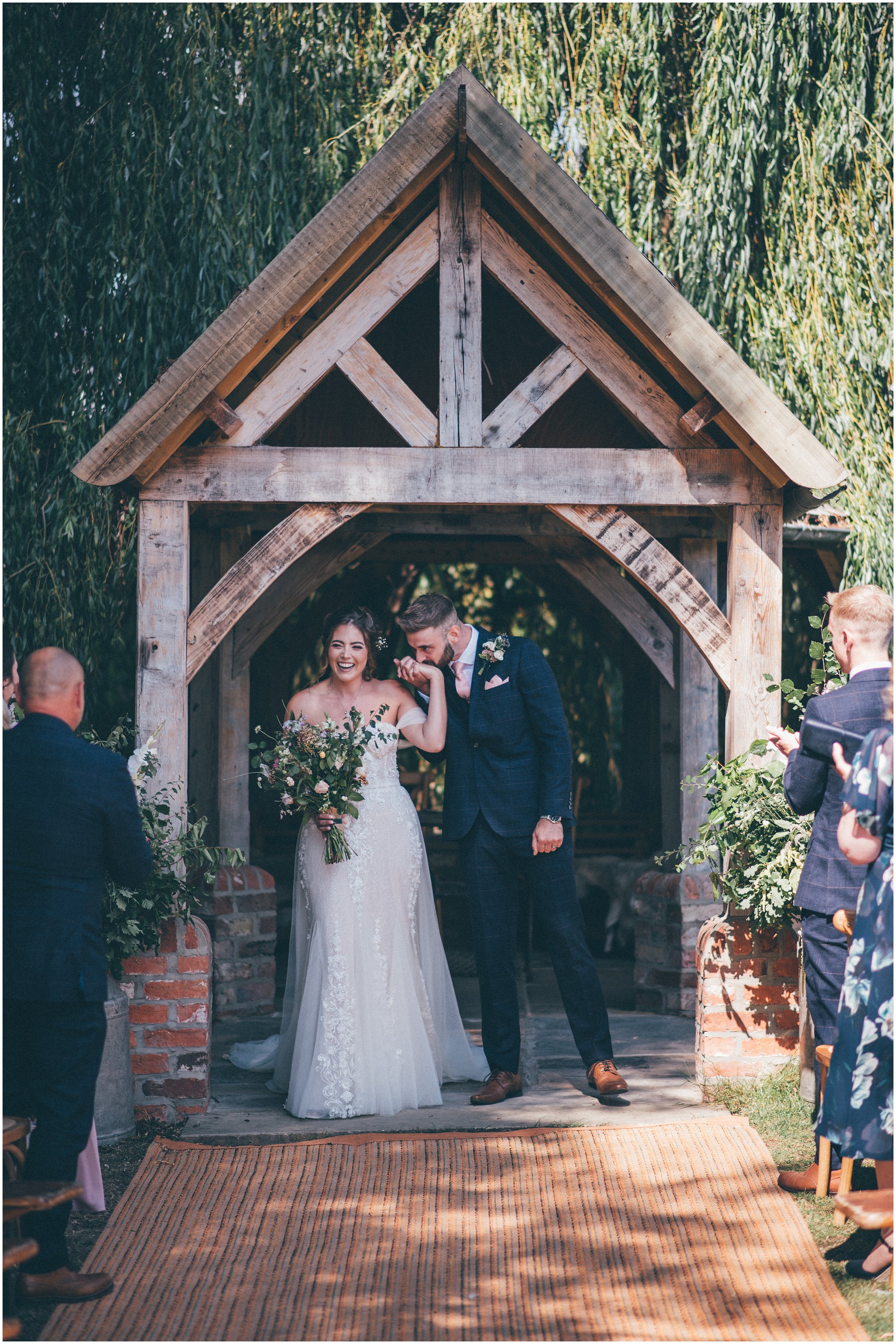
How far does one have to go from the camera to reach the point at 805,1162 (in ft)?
13.1

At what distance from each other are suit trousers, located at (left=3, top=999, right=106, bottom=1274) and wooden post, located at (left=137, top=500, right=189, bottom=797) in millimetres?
1563

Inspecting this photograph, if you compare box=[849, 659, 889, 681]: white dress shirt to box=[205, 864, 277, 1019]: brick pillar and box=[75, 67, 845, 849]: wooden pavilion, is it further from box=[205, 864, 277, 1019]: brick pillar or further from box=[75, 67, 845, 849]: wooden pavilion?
box=[205, 864, 277, 1019]: brick pillar

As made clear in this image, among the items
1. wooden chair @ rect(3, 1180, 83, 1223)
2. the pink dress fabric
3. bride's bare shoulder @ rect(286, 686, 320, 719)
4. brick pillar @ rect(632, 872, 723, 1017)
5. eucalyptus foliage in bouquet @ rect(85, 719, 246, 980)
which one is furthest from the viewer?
brick pillar @ rect(632, 872, 723, 1017)

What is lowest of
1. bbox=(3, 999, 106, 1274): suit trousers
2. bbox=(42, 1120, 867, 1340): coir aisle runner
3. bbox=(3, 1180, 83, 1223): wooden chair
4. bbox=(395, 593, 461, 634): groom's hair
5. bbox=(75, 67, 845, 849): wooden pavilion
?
bbox=(42, 1120, 867, 1340): coir aisle runner

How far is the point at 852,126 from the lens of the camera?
680cm

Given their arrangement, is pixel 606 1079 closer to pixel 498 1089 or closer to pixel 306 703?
pixel 498 1089

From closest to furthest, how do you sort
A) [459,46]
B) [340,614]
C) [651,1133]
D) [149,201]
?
[651,1133], [340,614], [149,201], [459,46]

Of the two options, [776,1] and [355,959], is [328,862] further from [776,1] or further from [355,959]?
[776,1]

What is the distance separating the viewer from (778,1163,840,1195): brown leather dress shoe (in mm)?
3719

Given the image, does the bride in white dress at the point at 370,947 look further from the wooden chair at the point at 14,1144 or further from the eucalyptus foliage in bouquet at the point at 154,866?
the wooden chair at the point at 14,1144

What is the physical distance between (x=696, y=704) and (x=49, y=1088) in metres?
4.26

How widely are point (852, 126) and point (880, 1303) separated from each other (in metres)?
6.23

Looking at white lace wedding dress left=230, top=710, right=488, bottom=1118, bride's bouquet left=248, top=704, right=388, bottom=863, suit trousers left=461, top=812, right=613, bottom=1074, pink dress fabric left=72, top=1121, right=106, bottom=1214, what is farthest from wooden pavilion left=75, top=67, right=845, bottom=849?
pink dress fabric left=72, top=1121, right=106, bottom=1214

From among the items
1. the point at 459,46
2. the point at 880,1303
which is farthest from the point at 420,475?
the point at 459,46
